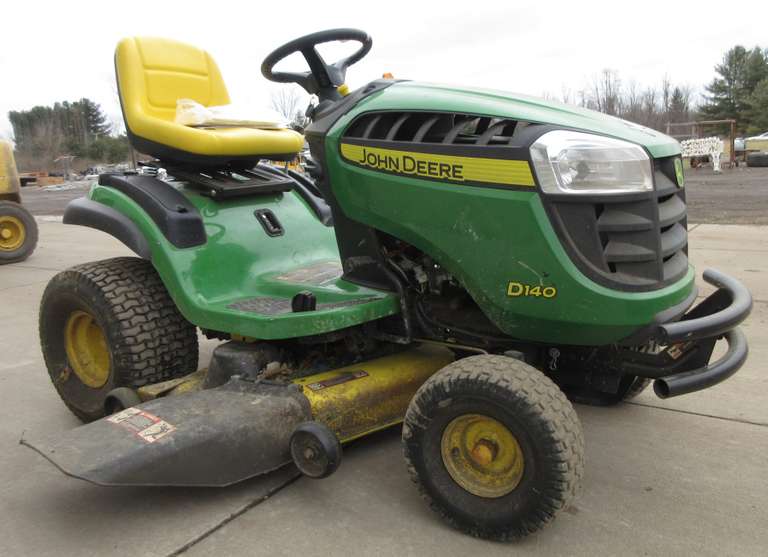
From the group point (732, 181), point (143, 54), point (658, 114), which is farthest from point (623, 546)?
point (658, 114)

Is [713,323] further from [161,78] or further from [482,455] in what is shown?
[161,78]

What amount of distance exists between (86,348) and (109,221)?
66 centimetres

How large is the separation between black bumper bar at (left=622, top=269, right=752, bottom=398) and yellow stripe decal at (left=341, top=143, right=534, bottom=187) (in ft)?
1.97

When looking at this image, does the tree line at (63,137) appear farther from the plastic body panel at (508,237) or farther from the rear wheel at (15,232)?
the plastic body panel at (508,237)

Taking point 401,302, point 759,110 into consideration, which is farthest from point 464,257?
point 759,110

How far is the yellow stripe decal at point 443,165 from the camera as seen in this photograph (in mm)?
2061

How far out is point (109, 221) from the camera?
3045mm

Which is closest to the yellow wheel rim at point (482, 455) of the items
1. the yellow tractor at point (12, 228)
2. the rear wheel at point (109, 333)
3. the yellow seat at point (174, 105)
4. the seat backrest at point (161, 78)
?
the rear wheel at point (109, 333)

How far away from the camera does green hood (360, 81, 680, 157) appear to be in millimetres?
2119

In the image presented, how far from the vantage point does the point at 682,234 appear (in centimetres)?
228

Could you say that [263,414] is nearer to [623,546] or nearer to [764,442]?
[623,546]

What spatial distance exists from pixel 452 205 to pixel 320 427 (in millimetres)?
811

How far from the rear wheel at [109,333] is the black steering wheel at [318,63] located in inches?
Result: 41.6

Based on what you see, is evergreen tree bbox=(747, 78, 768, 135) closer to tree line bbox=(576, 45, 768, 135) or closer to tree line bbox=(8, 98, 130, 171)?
tree line bbox=(576, 45, 768, 135)
